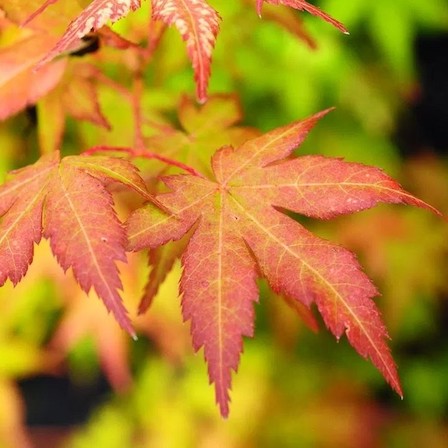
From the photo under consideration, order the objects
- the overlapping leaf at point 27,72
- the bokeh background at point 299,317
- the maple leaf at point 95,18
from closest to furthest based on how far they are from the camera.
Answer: the maple leaf at point 95,18 → the overlapping leaf at point 27,72 → the bokeh background at point 299,317

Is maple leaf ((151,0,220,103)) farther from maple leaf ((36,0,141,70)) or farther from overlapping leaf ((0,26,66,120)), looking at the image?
overlapping leaf ((0,26,66,120))

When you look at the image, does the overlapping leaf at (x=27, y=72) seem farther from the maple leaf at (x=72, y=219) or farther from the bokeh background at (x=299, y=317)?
the bokeh background at (x=299, y=317)

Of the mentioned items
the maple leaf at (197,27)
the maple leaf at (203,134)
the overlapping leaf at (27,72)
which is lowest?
the maple leaf at (203,134)

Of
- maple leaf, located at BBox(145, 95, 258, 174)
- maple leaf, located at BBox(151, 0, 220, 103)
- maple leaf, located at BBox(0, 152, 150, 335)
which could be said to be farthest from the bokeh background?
maple leaf, located at BBox(151, 0, 220, 103)

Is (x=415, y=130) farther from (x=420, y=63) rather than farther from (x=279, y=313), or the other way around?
(x=279, y=313)

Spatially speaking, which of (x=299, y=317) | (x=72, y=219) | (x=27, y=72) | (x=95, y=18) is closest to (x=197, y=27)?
(x=95, y=18)

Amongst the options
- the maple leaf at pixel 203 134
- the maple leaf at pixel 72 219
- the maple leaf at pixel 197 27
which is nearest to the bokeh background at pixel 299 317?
the maple leaf at pixel 203 134
